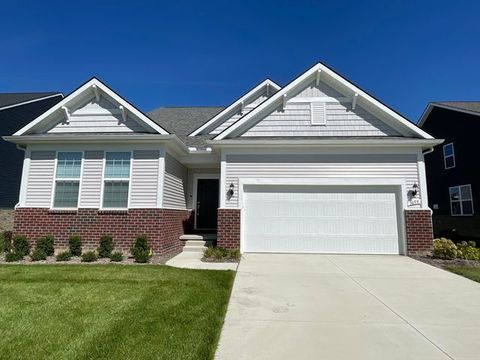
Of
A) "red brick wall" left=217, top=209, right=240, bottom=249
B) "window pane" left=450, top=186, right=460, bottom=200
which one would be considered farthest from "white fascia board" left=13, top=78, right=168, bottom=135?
"window pane" left=450, top=186, right=460, bottom=200

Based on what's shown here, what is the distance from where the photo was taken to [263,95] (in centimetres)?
1499

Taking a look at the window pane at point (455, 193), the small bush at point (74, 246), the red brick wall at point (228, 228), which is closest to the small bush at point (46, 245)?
the small bush at point (74, 246)

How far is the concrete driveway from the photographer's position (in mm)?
3645

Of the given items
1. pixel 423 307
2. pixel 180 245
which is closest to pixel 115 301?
pixel 423 307

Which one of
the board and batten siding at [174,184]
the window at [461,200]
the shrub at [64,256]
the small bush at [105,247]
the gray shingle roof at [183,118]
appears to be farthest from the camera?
the window at [461,200]

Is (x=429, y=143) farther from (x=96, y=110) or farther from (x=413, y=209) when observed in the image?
(x=96, y=110)

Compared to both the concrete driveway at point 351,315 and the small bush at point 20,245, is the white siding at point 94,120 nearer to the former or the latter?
the small bush at point 20,245

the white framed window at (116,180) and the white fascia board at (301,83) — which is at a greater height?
the white fascia board at (301,83)

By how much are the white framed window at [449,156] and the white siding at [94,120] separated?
60.9ft

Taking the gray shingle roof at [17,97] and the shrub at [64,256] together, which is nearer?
the shrub at [64,256]

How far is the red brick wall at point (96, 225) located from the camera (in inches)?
390

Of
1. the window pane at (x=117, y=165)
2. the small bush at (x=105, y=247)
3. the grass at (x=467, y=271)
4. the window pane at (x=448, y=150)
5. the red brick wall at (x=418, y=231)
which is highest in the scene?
the window pane at (x=448, y=150)

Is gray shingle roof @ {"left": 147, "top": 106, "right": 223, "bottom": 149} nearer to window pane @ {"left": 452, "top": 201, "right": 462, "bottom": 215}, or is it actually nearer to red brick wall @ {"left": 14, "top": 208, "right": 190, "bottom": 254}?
red brick wall @ {"left": 14, "top": 208, "right": 190, "bottom": 254}

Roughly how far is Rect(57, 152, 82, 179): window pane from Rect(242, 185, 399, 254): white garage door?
18.9 feet
